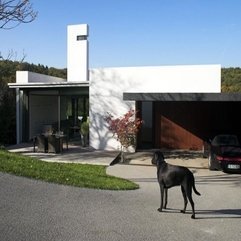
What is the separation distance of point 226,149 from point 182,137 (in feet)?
19.5

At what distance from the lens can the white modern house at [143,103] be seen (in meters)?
18.7

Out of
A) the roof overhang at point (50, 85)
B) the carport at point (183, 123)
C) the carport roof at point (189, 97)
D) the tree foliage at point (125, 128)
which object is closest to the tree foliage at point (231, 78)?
the carport at point (183, 123)

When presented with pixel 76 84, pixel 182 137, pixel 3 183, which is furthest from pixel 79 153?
pixel 3 183

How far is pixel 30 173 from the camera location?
10.2 m

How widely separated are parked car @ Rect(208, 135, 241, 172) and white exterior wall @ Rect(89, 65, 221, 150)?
3.09 metres

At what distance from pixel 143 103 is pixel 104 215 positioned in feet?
49.2

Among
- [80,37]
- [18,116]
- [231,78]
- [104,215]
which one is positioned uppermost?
[80,37]

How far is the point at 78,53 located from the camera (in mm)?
26438

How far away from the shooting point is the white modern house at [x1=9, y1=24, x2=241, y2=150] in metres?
18.7

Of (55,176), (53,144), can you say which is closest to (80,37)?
(53,144)

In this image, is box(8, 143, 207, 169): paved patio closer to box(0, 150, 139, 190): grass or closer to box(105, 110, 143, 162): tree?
box(105, 110, 143, 162): tree

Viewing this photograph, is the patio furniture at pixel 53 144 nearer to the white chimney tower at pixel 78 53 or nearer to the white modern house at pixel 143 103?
the white modern house at pixel 143 103

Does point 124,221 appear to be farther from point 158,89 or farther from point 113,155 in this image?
point 158,89

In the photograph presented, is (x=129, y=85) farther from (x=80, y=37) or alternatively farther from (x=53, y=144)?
(x=80, y=37)
